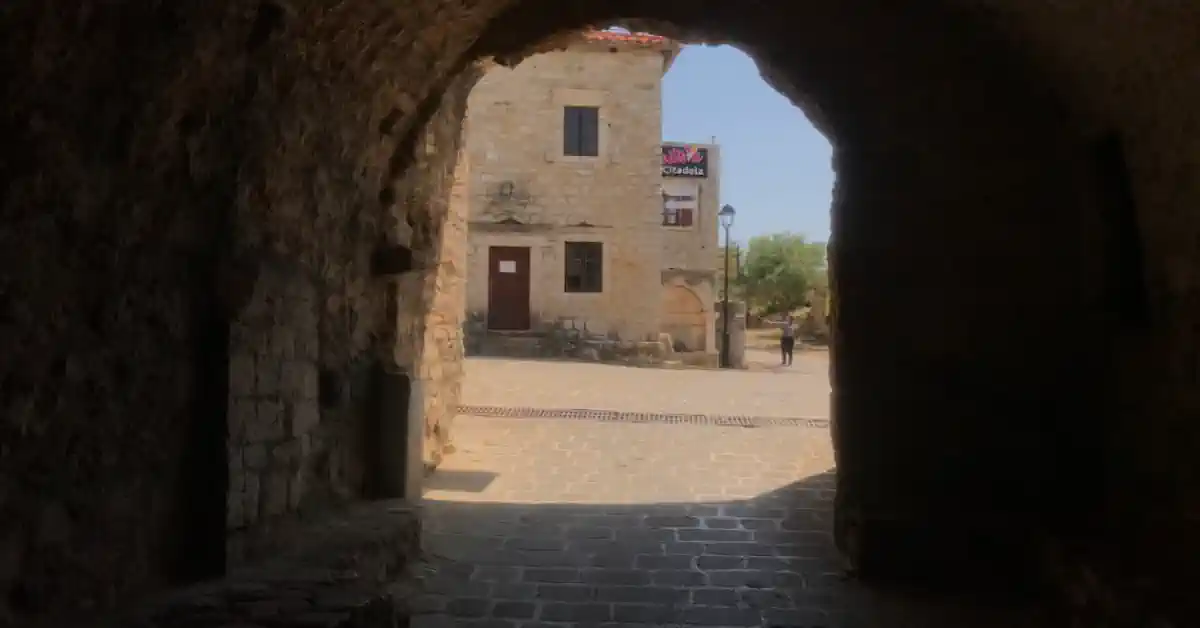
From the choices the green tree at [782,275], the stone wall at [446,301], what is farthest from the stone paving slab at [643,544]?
the green tree at [782,275]

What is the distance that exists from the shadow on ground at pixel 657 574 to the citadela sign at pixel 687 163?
2739 cm

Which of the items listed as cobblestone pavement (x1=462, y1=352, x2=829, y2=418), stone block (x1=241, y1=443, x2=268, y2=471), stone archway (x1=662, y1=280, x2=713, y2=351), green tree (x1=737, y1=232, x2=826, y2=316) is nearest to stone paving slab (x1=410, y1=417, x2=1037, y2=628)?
stone block (x1=241, y1=443, x2=268, y2=471)

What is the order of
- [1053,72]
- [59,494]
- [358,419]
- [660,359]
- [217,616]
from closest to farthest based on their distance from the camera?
[59,494], [217,616], [1053,72], [358,419], [660,359]

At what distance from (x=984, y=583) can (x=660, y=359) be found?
15.1 meters

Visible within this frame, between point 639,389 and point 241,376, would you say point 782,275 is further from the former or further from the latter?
point 241,376

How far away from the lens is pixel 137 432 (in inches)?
113

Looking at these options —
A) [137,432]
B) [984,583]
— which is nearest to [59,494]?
[137,432]

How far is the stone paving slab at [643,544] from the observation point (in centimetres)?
384

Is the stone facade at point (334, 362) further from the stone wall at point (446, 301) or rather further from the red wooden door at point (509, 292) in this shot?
the red wooden door at point (509, 292)

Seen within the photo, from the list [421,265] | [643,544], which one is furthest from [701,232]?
[643,544]

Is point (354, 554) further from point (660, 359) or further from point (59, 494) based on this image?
point (660, 359)

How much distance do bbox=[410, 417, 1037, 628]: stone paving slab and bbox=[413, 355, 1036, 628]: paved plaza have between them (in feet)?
0.04

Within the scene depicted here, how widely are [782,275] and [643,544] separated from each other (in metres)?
36.1

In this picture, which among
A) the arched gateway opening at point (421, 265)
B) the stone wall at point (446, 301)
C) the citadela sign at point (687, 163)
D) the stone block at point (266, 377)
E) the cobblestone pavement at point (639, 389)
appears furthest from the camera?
the citadela sign at point (687, 163)
